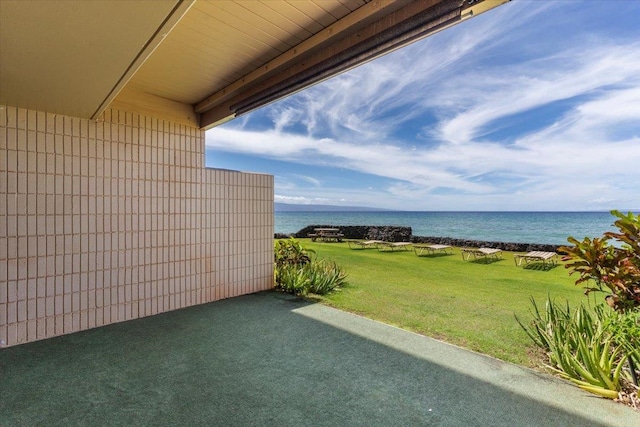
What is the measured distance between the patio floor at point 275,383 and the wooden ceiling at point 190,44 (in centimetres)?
230

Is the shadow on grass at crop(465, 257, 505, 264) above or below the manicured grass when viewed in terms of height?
below

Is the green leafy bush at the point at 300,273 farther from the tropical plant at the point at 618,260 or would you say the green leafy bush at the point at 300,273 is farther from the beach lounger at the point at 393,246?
the beach lounger at the point at 393,246

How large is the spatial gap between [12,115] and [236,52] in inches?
94.7

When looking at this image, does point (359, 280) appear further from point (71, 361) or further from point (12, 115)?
point (12, 115)

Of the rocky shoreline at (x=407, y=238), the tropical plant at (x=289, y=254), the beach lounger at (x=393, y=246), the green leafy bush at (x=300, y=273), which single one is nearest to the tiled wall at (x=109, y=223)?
the green leafy bush at (x=300, y=273)

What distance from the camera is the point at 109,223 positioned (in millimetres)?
3695

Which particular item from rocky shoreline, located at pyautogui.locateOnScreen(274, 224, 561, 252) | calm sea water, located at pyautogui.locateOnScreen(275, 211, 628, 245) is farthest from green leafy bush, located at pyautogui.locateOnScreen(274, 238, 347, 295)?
calm sea water, located at pyautogui.locateOnScreen(275, 211, 628, 245)

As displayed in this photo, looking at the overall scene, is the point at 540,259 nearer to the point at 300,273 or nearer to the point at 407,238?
the point at 407,238

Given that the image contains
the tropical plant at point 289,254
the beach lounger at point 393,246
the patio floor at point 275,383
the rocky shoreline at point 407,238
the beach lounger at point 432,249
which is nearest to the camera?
the patio floor at point 275,383

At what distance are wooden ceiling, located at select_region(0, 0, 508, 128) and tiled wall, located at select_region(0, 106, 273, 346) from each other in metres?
0.39

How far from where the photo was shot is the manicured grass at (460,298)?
128 inches

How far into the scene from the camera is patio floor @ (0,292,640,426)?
76.4 inches

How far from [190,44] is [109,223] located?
238 centimetres

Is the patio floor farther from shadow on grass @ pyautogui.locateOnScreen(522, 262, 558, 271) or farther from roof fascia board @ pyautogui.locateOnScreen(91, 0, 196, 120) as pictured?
shadow on grass @ pyautogui.locateOnScreen(522, 262, 558, 271)
